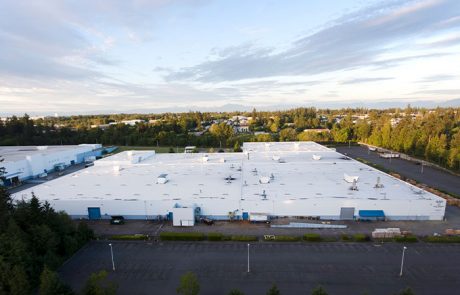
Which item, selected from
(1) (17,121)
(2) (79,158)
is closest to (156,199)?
(2) (79,158)

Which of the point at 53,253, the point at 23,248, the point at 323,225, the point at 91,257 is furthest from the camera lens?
the point at 323,225

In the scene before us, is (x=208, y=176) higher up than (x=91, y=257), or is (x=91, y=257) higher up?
(x=208, y=176)

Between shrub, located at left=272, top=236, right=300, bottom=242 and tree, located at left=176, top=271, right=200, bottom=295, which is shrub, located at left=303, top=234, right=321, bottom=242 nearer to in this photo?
shrub, located at left=272, top=236, right=300, bottom=242

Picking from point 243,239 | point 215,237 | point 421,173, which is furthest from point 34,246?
point 421,173

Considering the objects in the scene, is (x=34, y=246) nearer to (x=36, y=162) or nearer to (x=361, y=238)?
(x=361, y=238)

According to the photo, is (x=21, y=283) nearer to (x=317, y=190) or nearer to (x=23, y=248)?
(x=23, y=248)

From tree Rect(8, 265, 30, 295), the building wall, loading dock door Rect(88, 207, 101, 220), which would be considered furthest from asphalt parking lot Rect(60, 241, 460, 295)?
loading dock door Rect(88, 207, 101, 220)
